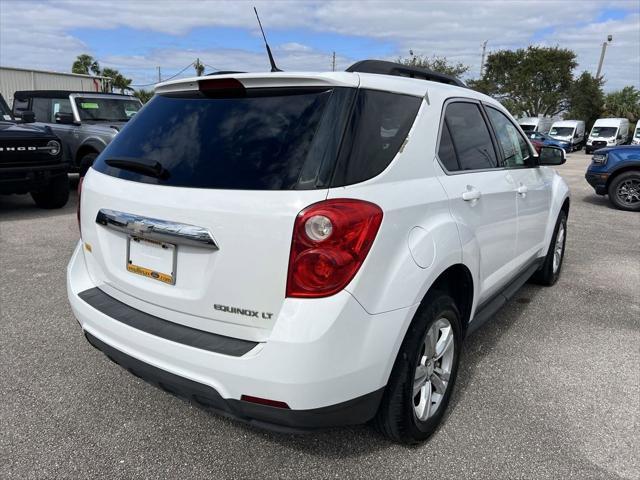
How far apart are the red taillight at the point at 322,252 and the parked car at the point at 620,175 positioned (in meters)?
10.2

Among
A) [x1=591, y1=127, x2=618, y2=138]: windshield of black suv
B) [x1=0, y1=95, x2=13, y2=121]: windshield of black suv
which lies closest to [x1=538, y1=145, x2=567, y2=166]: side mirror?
[x1=0, y1=95, x2=13, y2=121]: windshield of black suv

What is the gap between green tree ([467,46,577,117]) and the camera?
4550 centimetres

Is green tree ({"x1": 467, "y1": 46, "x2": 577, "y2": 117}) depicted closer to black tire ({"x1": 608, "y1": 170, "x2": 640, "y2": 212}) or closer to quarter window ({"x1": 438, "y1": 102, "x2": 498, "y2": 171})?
black tire ({"x1": 608, "y1": 170, "x2": 640, "y2": 212})

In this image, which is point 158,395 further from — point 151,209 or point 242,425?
point 151,209

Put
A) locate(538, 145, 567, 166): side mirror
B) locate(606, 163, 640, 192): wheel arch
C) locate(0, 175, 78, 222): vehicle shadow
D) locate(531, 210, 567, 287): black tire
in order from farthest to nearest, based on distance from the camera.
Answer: locate(606, 163, 640, 192): wheel arch
locate(0, 175, 78, 222): vehicle shadow
locate(531, 210, 567, 287): black tire
locate(538, 145, 567, 166): side mirror

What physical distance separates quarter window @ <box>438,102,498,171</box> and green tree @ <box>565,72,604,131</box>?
163ft

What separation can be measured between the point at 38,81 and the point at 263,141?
27.8m

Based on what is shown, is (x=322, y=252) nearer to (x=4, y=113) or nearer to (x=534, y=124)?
(x=4, y=113)

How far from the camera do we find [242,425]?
2586mm

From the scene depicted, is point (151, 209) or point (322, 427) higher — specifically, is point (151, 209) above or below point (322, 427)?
above

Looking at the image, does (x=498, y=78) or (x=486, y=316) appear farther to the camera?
(x=498, y=78)

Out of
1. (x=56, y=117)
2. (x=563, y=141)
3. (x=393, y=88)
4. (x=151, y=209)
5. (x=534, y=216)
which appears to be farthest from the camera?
(x=563, y=141)

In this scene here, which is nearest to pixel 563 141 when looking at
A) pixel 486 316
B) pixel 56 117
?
pixel 56 117

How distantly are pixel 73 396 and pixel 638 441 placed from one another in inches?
118
